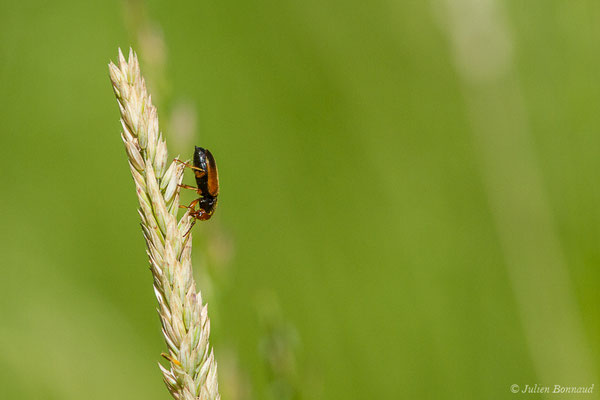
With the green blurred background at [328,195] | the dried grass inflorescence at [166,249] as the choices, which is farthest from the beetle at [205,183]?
the dried grass inflorescence at [166,249]

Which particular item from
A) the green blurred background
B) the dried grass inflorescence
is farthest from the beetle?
the dried grass inflorescence

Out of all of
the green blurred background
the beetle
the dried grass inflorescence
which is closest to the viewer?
the dried grass inflorescence

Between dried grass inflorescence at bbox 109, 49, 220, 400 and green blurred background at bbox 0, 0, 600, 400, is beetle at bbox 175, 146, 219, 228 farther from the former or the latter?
dried grass inflorescence at bbox 109, 49, 220, 400

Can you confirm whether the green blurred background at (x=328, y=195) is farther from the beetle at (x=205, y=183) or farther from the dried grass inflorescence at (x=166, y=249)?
the dried grass inflorescence at (x=166, y=249)

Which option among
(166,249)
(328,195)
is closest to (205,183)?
(166,249)

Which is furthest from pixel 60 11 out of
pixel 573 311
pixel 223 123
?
pixel 573 311
